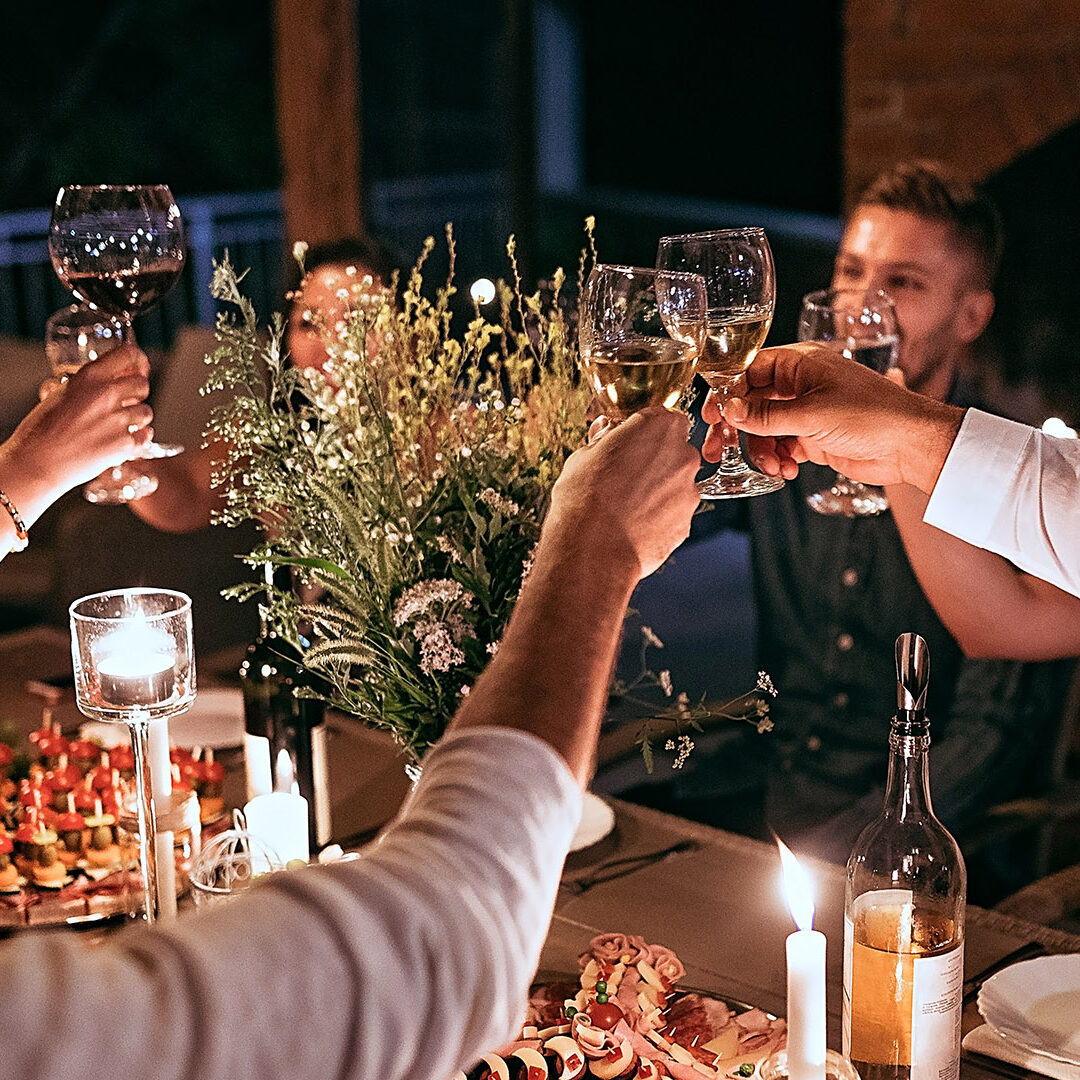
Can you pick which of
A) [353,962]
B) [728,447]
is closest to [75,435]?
[728,447]

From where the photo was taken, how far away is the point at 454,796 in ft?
2.14

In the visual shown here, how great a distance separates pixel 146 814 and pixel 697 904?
0.53 meters

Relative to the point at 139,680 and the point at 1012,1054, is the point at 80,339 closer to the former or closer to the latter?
the point at 139,680

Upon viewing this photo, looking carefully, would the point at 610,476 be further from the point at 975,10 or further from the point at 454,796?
the point at 975,10

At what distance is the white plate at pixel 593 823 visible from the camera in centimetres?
149

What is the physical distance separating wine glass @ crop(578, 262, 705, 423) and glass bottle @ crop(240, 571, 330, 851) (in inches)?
19.3

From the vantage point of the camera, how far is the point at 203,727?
178cm

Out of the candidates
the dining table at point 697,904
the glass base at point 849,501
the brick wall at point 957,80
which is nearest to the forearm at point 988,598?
the glass base at point 849,501

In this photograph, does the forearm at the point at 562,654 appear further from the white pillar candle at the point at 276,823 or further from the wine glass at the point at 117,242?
the wine glass at the point at 117,242

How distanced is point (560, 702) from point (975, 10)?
2.84 m

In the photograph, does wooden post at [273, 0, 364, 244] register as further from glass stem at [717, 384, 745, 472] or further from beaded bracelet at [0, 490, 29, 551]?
glass stem at [717, 384, 745, 472]

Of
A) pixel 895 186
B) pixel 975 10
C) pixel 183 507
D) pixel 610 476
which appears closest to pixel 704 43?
pixel 975 10

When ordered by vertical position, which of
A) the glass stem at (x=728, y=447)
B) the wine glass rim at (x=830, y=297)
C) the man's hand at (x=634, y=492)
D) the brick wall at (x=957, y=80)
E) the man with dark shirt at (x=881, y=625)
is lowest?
the man with dark shirt at (x=881, y=625)

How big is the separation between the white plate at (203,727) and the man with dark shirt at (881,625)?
0.69 meters
